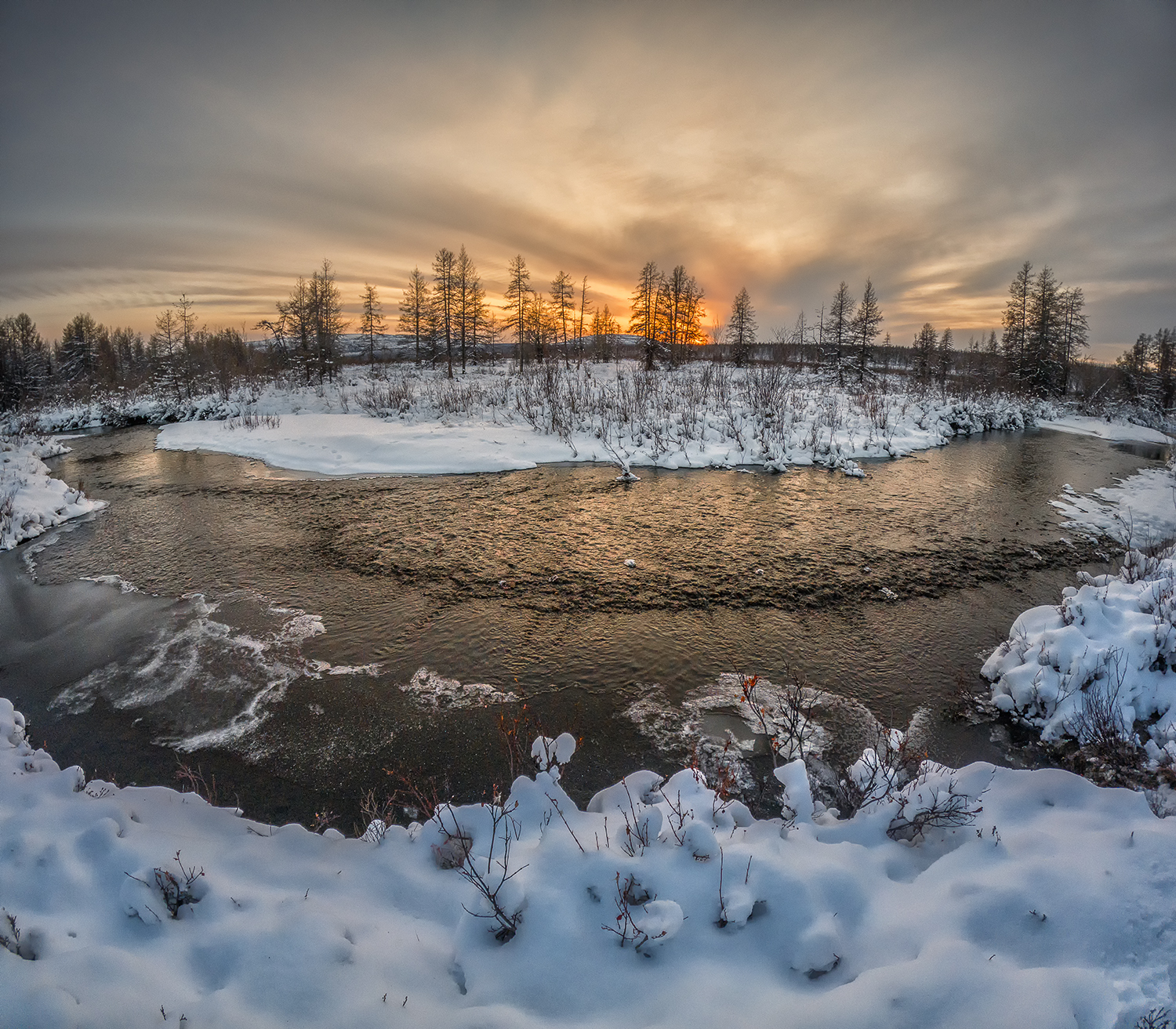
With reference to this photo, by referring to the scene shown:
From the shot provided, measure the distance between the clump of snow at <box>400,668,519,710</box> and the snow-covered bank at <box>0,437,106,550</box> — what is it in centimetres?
924

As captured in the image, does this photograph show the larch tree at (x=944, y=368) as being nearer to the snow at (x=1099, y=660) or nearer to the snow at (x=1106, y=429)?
the snow at (x=1106, y=429)

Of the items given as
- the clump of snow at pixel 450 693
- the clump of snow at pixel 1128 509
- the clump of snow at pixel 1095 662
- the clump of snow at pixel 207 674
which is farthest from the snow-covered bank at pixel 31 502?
the clump of snow at pixel 1128 509

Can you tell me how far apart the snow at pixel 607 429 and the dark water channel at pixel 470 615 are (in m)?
2.86

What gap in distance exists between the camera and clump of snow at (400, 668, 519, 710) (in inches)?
188

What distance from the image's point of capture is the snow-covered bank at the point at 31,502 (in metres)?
9.33

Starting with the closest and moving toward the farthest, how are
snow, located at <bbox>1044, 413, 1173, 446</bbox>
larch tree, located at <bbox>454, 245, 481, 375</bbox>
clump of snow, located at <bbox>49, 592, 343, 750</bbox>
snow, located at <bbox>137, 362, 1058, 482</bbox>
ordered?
clump of snow, located at <bbox>49, 592, 343, 750</bbox> < snow, located at <bbox>137, 362, 1058, 482</bbox> < snow, located at <bbox>1044, 413, 1173, 446</bbox> < larch tree, located at <bbox>454, 245, 481, 375</bbox>

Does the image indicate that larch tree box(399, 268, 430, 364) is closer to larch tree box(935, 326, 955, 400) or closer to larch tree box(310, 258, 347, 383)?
larch tree box(310, 258, 347, 383)

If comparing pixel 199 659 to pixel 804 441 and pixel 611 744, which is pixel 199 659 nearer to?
pixel 611 744

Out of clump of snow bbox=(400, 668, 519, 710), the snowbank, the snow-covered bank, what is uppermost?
the snow-covered bank

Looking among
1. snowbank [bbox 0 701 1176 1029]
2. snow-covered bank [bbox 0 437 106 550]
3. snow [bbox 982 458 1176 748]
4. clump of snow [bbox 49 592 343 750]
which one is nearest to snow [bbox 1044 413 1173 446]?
snow [bbox 982 458 1176 748]

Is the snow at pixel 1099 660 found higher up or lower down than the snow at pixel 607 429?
lower down

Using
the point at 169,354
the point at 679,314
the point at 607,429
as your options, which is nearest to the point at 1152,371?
the point at 679,314

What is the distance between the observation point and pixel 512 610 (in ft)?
21.0

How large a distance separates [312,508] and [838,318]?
40.5 metres
